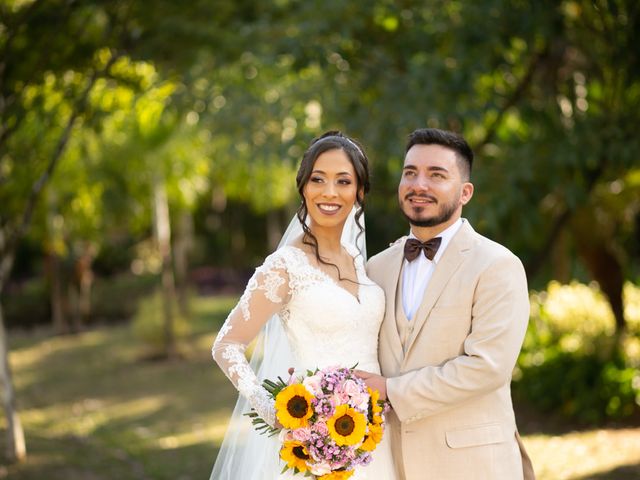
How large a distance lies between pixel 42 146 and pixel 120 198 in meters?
8.63

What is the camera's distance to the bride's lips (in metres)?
3.76

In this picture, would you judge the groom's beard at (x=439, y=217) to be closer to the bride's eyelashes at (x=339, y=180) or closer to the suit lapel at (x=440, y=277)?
the suit lapel at (x=440, y=277)

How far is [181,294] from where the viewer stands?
56.6ft

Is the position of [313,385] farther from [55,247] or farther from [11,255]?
[55,247]

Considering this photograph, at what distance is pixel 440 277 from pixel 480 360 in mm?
402

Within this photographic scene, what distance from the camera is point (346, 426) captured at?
3213mm

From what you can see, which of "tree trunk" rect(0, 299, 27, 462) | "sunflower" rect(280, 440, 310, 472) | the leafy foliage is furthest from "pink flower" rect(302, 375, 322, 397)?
the leafy foliage

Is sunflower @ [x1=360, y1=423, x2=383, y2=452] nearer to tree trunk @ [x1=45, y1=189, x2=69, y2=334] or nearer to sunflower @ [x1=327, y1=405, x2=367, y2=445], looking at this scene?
sunflower @ [x1=327, y1=405, x2=367, y2=445]

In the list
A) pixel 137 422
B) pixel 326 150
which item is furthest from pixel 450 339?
pixel 137 422

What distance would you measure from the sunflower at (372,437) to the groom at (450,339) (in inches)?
8.5

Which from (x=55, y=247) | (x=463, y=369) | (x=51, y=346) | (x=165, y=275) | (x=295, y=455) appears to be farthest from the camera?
(x=51, y=346)

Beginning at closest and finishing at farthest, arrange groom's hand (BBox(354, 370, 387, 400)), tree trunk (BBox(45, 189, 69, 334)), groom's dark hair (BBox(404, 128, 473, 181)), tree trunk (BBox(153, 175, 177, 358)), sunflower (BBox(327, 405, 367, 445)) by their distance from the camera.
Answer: sunflower (BBox(327, 405, 367, 445)), groom's hand (BBox(354, 370, 387, 400)), groom's dark hair (BBox(404, 128, 473, 181)), tree trunk (BBox(153, 175, 177, 358)), tree trunk (BBox(45, 189, 69, 334))

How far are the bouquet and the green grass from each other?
4.66 meters

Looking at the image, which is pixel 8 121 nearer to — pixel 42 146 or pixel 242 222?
pixel 42 146
